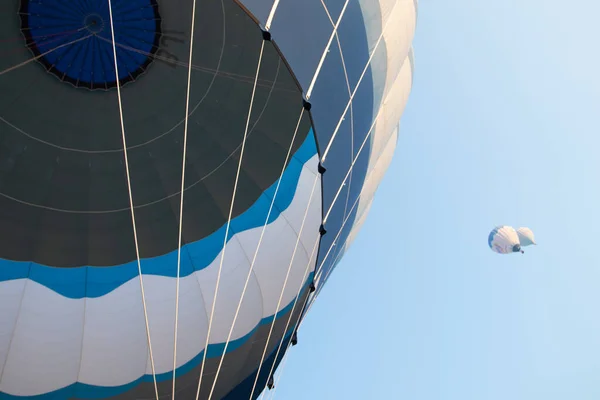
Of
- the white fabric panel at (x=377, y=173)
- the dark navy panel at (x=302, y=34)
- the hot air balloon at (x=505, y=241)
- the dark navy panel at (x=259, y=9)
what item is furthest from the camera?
the hot air balloon at (x=505, y=241)

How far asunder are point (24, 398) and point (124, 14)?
438 cm

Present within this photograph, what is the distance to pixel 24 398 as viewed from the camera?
6180 mm

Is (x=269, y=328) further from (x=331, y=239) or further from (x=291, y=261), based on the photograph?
(x=331, y=239)

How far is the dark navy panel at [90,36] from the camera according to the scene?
655 cm

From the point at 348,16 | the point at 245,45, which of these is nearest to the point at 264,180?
the point at 245,45

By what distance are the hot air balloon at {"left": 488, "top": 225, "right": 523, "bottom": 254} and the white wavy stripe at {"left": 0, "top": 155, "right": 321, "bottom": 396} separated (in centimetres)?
1267

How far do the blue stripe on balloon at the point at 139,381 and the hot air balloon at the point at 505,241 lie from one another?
1259cm

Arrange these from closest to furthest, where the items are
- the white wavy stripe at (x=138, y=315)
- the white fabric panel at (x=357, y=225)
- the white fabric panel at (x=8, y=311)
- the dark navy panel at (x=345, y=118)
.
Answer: the dark navy panel at (x=345, y=118)
the white fabric panel at (x=8, y=311)
the white wavy stripe at (x=138, y=315)
the white fabric panel at (x=357, y=225)

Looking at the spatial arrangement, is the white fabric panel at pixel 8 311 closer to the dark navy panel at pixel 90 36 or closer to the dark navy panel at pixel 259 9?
the dark navy panel at pixel 90 36

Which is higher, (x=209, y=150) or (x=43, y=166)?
(x=209, y=150)

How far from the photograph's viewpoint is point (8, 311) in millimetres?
6207

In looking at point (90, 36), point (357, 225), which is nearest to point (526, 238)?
point (357, 225)

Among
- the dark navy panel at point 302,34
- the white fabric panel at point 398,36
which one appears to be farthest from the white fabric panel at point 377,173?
the dark navy panel at point 302,34

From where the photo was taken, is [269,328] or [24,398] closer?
[24,398]
